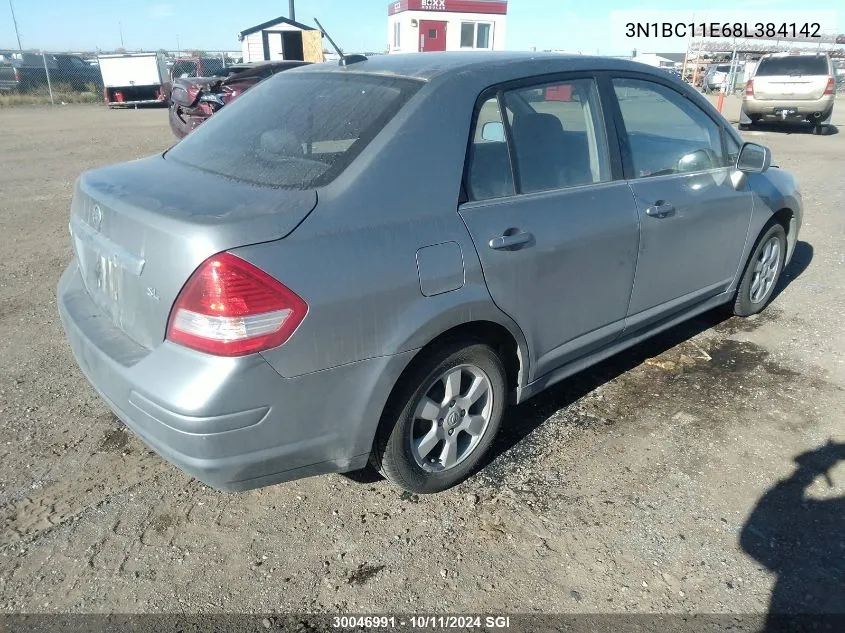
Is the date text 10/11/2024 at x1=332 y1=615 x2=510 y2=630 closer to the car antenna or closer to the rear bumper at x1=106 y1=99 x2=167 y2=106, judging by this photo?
the car antenna

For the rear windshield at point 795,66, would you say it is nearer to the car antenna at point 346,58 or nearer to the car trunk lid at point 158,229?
the car antenna at point 346,58

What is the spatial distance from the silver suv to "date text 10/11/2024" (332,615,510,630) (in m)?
→ 16.2

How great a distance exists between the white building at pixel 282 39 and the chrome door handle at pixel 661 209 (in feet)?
77.9

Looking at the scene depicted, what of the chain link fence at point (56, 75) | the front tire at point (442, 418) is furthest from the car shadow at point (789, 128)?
the chain link fence at point (56, 75)

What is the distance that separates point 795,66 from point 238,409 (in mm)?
17264

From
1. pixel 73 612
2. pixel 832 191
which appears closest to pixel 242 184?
pixel 73 612

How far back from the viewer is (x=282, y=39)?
82.3ft

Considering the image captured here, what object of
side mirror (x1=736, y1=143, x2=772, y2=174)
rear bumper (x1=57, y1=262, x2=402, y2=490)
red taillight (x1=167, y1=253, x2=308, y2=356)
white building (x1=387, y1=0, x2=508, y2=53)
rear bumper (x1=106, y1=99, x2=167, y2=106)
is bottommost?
rear bumper (x1=106, y1=99, x2=167, y2=106)

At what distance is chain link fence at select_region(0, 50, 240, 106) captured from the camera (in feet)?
78.7

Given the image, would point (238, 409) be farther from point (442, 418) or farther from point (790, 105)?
point (790, 105)

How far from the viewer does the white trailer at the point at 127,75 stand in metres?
23.7

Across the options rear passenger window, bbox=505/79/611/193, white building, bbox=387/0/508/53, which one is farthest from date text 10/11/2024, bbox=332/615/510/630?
white building, bbox=387/0/508/53

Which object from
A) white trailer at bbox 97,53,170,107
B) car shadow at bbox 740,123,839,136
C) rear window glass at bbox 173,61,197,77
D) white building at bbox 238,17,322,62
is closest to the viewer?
car shadow at bbox 740,123,839,136

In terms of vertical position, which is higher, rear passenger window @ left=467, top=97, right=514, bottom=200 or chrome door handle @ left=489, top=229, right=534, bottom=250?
rear passenger window @ left=467, top=97, right=514, bottom=200
